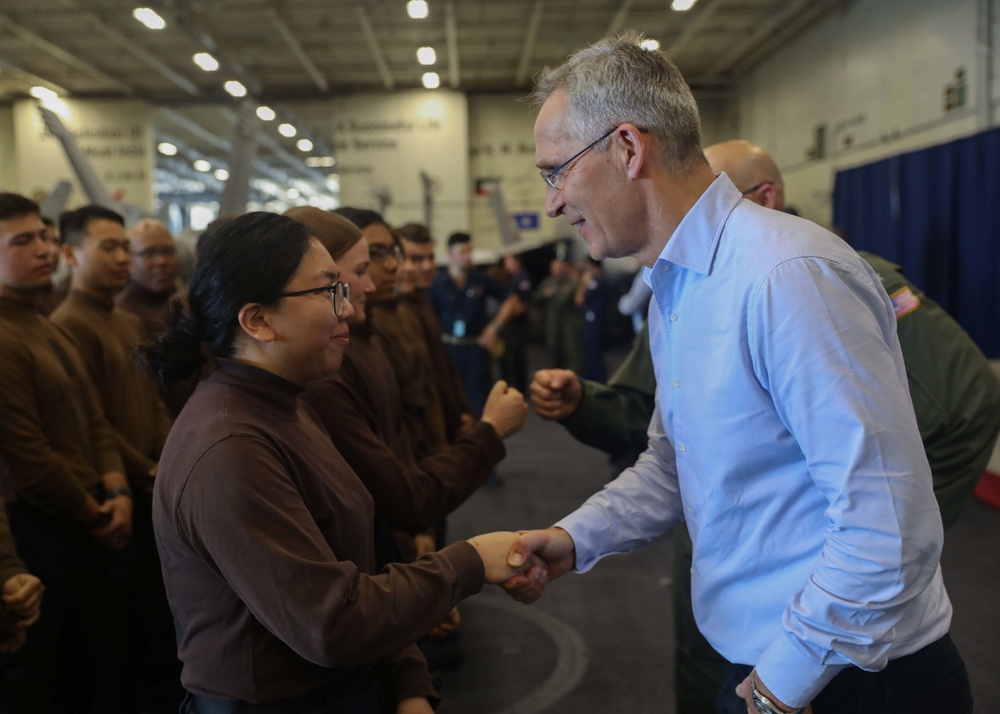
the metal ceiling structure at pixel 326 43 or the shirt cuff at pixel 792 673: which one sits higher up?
the metal ceiling structure at pixel 326 43

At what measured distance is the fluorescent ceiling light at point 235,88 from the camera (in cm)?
1416

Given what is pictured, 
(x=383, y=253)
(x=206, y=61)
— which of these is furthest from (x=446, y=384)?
(x=206, y=61)

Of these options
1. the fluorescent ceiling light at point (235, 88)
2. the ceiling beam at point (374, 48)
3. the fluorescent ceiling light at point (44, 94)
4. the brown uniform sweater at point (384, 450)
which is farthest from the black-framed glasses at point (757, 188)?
the fluorescent ceiling light at point (44, 94)

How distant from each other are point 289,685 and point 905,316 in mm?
1522

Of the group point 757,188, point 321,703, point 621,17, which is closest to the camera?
point 321,703

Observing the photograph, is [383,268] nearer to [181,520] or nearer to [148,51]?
[181,520]

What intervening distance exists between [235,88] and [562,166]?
14.7 metres

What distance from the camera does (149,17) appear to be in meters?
10.5

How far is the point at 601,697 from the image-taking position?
2.96m

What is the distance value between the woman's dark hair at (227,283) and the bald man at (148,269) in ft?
7.35

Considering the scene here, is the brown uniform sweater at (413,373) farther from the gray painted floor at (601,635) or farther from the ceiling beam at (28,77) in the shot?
the ceiling beam at (28,77)

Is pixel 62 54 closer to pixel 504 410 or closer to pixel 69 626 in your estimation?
pixel 69 626

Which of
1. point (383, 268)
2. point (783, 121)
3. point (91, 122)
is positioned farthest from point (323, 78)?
point (383, 268)

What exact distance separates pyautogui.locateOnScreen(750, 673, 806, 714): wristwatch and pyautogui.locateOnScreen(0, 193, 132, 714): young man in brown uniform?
6.84 ft
